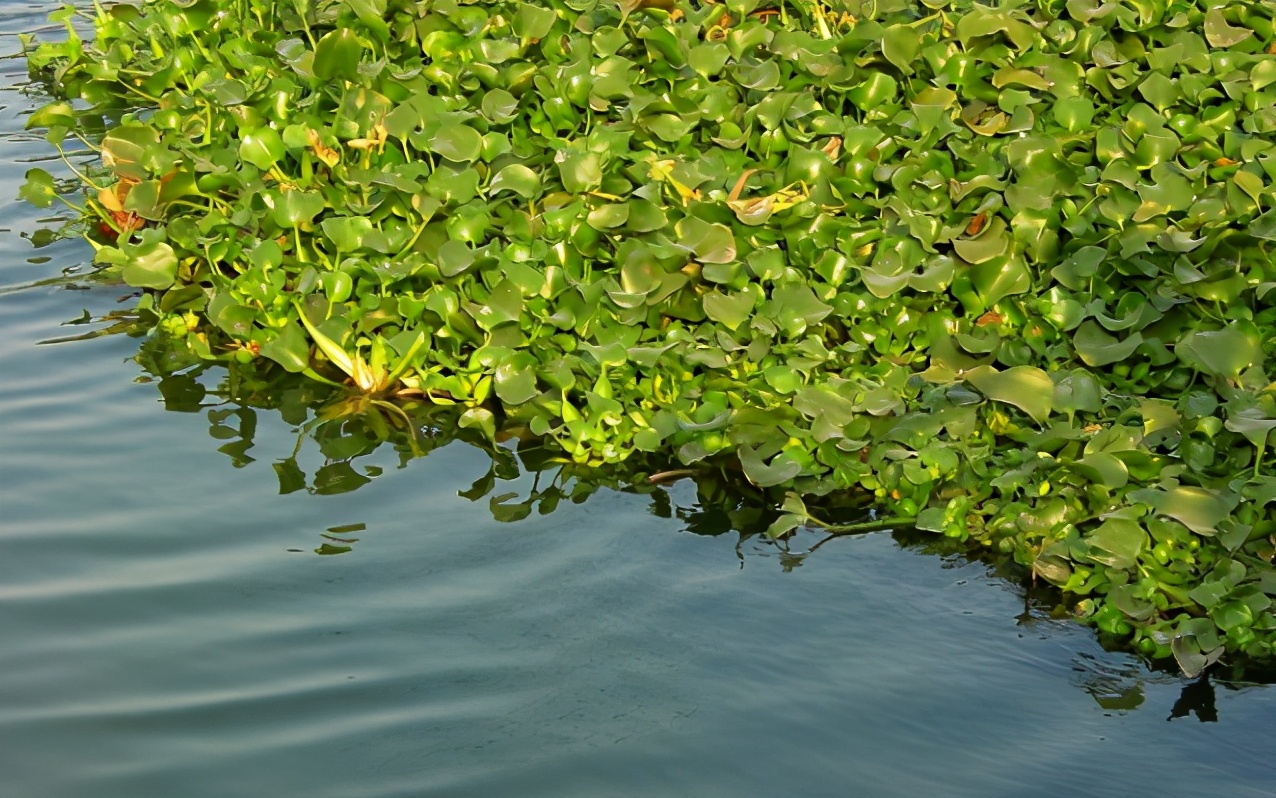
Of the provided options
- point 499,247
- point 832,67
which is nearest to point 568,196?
point 499,247

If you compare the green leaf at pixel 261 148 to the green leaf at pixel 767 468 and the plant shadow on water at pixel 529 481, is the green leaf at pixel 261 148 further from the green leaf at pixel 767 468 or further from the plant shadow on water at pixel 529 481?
the green leaf at pixel 767 468

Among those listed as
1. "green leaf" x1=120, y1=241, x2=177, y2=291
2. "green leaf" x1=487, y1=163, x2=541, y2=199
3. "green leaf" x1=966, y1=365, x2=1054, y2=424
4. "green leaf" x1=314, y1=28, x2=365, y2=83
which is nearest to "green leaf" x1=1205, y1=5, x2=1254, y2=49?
"green leaf" x1=966, y1=365, x2=1054, y2=424

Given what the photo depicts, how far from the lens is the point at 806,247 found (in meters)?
2.74

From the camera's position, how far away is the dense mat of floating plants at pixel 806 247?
2389mm

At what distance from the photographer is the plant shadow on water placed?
85.0 inches

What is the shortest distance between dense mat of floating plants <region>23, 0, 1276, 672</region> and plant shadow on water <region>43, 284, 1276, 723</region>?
5 centimetres

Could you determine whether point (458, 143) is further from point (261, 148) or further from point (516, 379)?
point (516, 379)

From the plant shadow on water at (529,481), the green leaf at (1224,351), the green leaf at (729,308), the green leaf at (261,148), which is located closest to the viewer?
the plant shadow on water at (529,481)

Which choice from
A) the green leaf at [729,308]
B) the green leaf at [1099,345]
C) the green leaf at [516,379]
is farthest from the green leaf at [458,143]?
the green leaf at [1099,345]

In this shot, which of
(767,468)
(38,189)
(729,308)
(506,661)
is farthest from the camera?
(38,189)

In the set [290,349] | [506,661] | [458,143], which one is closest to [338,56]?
[458,143]

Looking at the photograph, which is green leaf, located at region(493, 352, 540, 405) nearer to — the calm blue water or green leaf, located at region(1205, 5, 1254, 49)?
the calm blue water

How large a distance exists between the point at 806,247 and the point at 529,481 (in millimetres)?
715

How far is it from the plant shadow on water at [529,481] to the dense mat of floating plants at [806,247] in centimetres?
5
